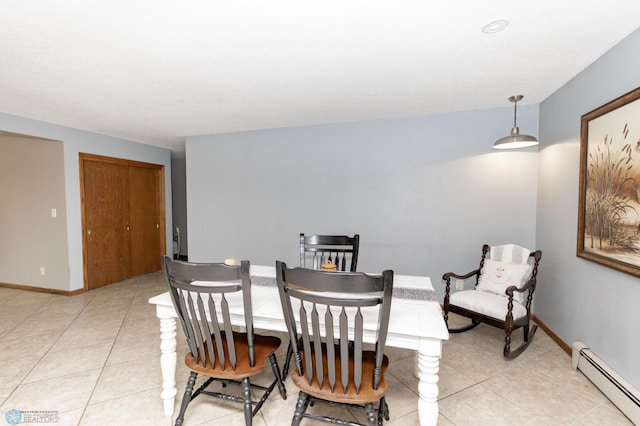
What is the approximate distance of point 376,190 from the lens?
12.3 feet

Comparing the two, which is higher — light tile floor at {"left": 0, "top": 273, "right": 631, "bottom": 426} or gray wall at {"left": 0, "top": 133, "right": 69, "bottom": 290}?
gray wall at {"left": 0, "top": 133, "right": 69, "bottom": 290}

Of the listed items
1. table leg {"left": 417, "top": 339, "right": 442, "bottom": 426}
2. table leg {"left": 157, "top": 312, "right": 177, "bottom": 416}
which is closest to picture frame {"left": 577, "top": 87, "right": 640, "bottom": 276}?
table leg {"left": 417, "top": 339, "right": 442, "bottom": 426}

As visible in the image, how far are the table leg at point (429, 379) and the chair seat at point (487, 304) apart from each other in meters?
1.48

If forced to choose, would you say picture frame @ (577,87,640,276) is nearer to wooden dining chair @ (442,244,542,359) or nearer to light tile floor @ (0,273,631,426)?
wooden dining chair @ (442,244,542,359)

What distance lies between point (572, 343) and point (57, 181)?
20.1ft

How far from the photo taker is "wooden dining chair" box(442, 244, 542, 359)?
98.5 inches

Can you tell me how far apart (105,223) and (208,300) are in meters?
4.20

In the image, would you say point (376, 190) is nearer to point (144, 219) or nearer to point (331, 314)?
point (331, 314)

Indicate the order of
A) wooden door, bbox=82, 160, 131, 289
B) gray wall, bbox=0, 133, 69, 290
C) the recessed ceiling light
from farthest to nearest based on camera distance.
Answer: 1. wooden door, bbox=82, 160, 131, 289
2. gray wall, bbox=0, 133, 69, 290
3. the recessed ceiling light

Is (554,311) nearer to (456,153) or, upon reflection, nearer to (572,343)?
(572,343)

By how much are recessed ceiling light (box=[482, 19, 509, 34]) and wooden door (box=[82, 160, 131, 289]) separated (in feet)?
16.7

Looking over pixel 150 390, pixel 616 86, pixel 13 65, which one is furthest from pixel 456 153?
pixel 13 65

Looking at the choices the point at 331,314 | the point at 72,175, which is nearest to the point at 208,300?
the point at 331,314

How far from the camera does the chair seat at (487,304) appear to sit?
2527 mm
